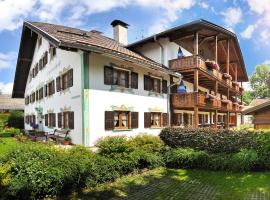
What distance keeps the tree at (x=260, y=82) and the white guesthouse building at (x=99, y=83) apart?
53.1 m

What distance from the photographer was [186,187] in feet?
36.1

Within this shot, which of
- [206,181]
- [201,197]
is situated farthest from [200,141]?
[201,197]

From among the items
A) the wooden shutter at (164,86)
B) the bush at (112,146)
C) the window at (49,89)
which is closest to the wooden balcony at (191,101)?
the wooden shutter at (164,86)

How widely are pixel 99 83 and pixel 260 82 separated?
6755cm

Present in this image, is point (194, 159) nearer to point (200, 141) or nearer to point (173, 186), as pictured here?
point (200, 141)

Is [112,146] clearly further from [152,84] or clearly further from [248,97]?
[248,97]

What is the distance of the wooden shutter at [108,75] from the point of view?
1545 centimetres

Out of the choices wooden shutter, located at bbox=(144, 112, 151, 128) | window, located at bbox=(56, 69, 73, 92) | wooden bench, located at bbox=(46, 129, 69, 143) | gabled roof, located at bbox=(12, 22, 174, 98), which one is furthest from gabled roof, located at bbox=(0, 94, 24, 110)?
wooden shutter, located at bbox=(144, 112, 151, 128)

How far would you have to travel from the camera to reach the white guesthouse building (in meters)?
14.5

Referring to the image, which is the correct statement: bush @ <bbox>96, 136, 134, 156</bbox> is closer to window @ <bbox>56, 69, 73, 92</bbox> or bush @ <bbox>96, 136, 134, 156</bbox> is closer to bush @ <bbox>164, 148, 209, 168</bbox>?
bush @ <bbox>164, 148, 209, 168</bbox>

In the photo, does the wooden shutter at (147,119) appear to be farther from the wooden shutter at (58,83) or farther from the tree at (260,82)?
the tree at (260,82)

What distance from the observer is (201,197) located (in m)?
9.71

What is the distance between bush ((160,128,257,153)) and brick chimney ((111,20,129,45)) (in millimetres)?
11641

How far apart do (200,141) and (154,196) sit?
6.49 m
